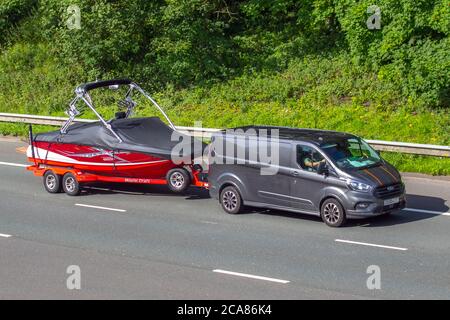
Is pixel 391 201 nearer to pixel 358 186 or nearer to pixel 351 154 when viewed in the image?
pixel 358 186

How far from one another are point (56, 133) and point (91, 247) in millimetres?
5635

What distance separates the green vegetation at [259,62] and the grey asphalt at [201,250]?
4.78 m

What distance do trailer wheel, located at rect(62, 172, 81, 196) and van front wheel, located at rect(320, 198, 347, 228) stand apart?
Result: 20.4 feet

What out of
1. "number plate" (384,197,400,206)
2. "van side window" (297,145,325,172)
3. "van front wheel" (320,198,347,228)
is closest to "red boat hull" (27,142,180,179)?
"van side window" (297,145,325,172)

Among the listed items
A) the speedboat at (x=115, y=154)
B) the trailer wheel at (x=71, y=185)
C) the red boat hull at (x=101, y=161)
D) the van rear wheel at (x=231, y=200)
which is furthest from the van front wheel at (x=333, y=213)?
the trailer wheel at (x=71, y=185)

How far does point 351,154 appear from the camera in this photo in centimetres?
1678

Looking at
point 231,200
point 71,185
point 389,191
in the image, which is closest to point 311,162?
point 389,191

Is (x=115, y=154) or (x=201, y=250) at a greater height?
(x=115, y=154)

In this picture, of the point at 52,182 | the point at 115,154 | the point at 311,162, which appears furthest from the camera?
the point at 52,182

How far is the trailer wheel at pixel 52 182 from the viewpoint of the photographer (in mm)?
19809

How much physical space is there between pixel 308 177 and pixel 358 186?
41.7 inches

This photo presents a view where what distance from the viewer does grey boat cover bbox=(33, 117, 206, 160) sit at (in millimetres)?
18609

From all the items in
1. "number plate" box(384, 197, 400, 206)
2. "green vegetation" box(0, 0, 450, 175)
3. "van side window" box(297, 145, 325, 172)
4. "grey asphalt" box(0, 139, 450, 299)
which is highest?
"green vegetation" box(0, 0, 450, 175)

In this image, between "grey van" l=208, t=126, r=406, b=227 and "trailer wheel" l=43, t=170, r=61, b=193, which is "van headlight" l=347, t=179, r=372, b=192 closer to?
"grey van" l=208, t=126, r=406, b=227
